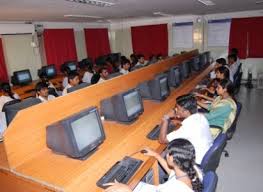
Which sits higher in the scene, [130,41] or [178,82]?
[130,41]

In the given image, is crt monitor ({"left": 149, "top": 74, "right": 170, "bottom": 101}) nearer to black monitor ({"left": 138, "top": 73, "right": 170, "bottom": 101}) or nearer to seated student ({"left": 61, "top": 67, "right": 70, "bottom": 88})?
black monitor ({"left": 138, "top": 73, "right": 170, "bottom": 101})

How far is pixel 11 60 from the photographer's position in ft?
21.0

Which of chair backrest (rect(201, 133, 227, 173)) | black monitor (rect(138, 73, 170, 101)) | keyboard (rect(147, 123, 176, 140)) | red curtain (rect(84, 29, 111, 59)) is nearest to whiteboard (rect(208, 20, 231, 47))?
red curtain (rect(84, 29, 111, 59))

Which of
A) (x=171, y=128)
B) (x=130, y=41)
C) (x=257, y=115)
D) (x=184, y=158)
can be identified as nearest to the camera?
(x=184, y=158)

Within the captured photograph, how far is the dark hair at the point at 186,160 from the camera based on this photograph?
4.97ft

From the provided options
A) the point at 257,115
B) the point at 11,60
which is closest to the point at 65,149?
the point at 257,115

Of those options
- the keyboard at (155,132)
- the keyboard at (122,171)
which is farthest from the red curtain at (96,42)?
the keyboard at (122,171)

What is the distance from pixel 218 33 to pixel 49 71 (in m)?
5.79

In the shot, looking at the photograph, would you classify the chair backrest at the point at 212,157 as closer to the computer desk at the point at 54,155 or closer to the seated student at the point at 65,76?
the computer desk at the point at 54,155

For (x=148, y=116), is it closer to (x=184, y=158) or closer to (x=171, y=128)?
(x=171, y=128)

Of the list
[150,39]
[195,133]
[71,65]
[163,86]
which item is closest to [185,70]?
[163,86]

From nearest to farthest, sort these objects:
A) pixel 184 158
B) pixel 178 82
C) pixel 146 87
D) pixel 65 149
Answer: pixel 184 158 < pixel 65 149 < pixel 146 87 < pixel 178 82

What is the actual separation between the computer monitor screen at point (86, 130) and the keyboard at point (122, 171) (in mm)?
287

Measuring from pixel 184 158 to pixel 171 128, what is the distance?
117 centimetres
